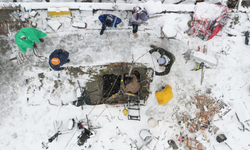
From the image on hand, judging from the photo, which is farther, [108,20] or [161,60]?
[161,60]

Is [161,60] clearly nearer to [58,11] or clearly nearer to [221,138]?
[221,138]

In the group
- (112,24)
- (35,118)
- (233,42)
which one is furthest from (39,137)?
(233,42)

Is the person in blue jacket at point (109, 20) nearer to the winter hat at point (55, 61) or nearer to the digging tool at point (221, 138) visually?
the winter hat at point (55, 61)

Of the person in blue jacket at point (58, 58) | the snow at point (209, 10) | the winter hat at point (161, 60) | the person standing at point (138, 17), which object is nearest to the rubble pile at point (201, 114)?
the winter hat at point (161, 60)

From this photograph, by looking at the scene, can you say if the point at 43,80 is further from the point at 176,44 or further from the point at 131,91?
the point at 176,44

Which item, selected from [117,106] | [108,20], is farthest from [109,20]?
[117,106]
